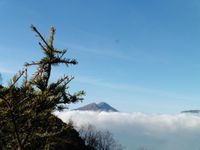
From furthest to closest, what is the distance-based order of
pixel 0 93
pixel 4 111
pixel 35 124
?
pixel 35 124, pixel 4 111, pixel 0 93

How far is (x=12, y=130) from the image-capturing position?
9.65 m

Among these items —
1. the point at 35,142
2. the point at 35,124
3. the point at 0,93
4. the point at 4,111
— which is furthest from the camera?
the point at 35,142

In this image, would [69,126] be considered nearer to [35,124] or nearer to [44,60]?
[35,124]

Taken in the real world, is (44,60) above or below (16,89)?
above

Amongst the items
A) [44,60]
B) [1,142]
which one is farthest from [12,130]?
[44,60]

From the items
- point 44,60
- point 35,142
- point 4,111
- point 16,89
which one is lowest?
point 35,142

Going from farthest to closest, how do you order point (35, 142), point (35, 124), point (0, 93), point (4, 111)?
1. point (35, 142)
2. point (35, 124)
3. point (4, 111)
4. point (0, 93)

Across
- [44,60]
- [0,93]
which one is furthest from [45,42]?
[0,93]

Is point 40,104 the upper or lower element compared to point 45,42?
lower

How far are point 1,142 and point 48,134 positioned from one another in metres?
1.45

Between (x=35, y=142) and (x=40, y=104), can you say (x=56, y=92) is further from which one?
(x=35, y=142)

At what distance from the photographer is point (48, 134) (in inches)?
374

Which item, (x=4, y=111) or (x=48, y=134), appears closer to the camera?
(x=4, y=111)

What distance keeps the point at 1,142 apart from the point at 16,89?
1846 mm
